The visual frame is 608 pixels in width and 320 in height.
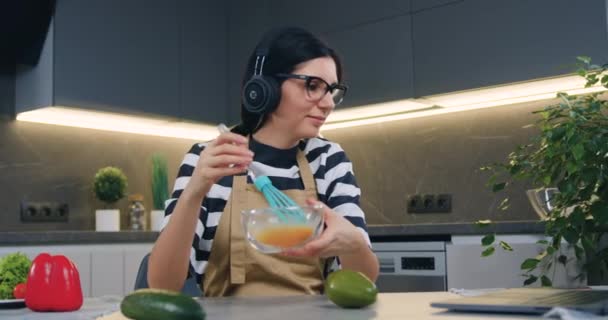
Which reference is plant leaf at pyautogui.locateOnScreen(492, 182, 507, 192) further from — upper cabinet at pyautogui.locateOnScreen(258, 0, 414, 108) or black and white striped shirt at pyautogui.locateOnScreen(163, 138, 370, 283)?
upper cabinet at pyautogui.locateOnScreen(258, 0, 414, 108)

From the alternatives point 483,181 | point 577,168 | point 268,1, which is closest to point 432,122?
point 483,181

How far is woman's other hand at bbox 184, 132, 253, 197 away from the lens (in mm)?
1161

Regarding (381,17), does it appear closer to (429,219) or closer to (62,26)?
(429,219)

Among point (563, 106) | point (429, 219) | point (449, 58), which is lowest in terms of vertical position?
point (429, 219)

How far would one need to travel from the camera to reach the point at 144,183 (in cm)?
386

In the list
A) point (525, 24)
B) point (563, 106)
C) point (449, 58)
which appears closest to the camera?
point (563, 106)

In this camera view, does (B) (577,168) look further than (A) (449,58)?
No

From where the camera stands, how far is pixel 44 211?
341 cm

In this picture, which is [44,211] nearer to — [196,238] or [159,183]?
[159,183]

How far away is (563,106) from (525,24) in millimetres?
1218

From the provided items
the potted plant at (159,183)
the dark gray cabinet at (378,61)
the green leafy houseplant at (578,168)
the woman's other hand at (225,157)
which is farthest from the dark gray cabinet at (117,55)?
the woman's other hand at (225,157)

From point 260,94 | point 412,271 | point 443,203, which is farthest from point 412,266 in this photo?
point 260,94

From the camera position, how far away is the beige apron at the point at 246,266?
149 cm

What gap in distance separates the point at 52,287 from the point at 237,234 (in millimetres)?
479
